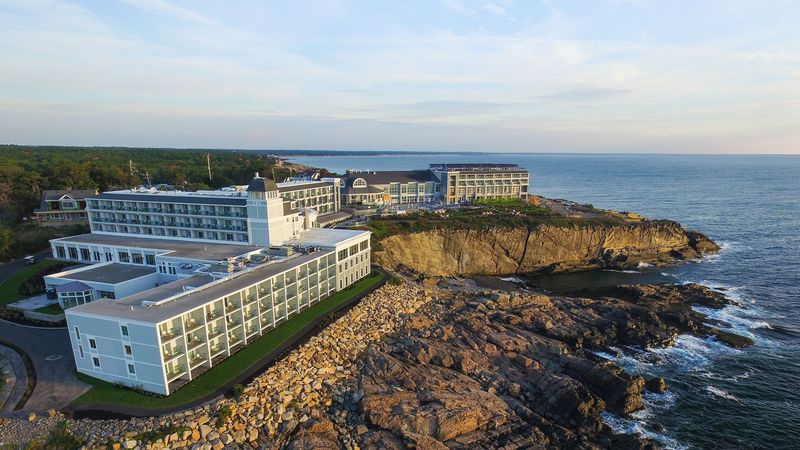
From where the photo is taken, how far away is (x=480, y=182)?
110 m

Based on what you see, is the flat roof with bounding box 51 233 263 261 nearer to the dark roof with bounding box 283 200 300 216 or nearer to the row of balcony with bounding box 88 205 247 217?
the row of balcony with bounding box 88 205 247 217

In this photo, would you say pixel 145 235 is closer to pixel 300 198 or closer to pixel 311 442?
pixel 300 198

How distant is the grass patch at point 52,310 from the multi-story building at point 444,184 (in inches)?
2369

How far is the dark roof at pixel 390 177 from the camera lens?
98025 mm

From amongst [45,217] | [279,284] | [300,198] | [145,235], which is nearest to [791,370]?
[279,284]

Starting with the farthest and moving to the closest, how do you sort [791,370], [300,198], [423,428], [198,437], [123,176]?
[123,176], [300,198], [791,370], [423,428], [198,437]

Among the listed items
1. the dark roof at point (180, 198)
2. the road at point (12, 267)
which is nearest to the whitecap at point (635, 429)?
the dark roof at point (180, 198)

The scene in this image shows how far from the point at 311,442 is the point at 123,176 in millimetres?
89182

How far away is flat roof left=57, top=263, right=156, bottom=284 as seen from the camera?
44.0m

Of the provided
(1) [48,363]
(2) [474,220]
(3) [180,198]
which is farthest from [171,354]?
(2) [474,220]

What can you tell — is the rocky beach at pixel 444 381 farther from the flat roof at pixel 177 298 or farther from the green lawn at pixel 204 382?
the flat roof at pixel 177 298

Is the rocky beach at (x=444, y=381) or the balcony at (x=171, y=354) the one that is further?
the balcony at (x=171, y=354)

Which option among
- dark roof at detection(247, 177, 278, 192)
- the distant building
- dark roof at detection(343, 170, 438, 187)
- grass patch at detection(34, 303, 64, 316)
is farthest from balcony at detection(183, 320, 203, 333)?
dark roof at detection(343, 170, 438, 187)

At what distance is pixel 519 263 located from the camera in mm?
76875
